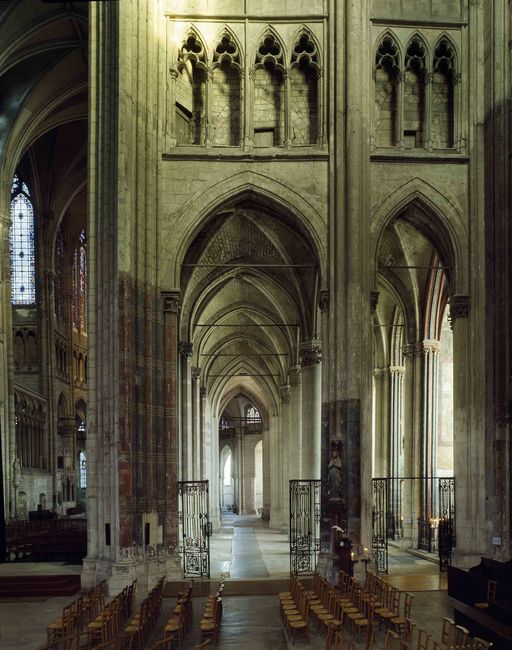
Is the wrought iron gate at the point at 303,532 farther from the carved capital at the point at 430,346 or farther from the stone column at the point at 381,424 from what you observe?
the carved capital at the point at 430,346

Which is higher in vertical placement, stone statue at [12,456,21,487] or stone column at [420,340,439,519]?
stone column at [420,340,439,519]

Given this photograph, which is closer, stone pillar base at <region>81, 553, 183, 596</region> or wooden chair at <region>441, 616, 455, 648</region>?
wooden chair at <region>441, 616, 455, 648</region>

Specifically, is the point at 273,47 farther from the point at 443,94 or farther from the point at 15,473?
the point at 15,473

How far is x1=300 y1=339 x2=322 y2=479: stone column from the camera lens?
99.3 ft

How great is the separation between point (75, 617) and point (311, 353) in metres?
19.5

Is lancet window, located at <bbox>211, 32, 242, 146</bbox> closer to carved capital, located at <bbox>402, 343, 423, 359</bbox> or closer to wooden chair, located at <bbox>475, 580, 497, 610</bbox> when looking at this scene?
carved capital, located at <bbox>402, 343, 423, 359</bbox>

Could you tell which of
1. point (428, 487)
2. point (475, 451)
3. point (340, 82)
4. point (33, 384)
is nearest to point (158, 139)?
point (340, 82)

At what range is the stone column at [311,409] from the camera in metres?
30.3

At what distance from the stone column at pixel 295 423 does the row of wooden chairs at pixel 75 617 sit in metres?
20.6

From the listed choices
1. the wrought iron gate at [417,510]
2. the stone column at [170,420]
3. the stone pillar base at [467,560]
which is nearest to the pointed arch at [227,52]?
the stone column at [170,420]

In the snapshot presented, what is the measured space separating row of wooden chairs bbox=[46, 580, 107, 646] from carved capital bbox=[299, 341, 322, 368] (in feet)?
53.2

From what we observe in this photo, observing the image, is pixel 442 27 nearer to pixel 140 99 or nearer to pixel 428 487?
pixel 140 99

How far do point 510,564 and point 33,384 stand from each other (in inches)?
1272

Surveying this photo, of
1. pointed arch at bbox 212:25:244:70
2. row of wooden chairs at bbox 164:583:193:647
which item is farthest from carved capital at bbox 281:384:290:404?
row of wooden chairs at bbox 164:583:193:647
